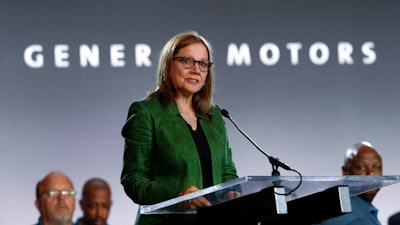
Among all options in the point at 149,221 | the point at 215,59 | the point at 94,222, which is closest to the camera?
the point at 149,221

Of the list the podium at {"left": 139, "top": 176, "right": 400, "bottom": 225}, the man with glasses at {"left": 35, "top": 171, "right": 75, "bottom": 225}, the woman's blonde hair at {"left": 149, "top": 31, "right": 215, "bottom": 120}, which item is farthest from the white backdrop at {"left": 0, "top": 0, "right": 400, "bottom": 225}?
the podium at {"left": 139, "top": 176, "right": 400, "bottom": 225}

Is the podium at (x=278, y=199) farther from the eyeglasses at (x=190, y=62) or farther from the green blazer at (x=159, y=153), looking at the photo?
the eyeglasses at (x=190, y=62)

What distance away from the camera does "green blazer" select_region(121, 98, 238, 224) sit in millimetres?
2850

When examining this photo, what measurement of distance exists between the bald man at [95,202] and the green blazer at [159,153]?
3.29m

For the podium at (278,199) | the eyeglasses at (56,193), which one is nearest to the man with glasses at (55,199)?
the eyeglasses at (56,193)

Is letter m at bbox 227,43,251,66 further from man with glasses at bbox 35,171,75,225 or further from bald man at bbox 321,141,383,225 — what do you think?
man with glasses at bbox 35,171,75,225

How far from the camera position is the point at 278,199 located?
253cm

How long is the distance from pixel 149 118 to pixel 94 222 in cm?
337

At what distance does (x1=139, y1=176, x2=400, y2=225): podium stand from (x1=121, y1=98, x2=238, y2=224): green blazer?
0.14 m

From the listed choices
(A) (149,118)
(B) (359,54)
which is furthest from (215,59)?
(A) (149,118)

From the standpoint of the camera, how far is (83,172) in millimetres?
6379

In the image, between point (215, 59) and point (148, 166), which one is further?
point (215, 59)

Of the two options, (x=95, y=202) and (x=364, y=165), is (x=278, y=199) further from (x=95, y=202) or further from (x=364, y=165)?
(x=95, y=202)

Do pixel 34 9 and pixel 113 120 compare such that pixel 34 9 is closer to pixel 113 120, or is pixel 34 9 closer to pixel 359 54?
pixel 113 120
